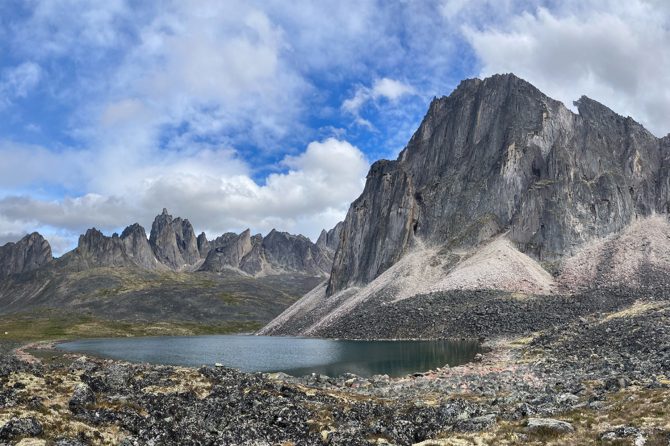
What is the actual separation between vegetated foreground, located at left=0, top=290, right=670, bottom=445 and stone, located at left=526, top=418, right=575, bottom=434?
0.17 ft

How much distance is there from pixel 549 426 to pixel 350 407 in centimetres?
1610

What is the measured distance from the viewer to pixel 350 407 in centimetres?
3750

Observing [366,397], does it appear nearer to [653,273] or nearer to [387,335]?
[387,335]

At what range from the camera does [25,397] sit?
31.2 m

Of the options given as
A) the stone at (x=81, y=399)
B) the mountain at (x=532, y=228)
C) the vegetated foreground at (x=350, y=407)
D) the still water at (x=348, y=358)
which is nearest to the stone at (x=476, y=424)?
the vegetated foreground at (x=350, y=407)

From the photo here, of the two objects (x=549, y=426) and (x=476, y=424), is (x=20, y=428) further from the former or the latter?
(x=549, y=426)

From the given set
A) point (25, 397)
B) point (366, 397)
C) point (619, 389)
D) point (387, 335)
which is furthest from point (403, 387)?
point (387, 335)

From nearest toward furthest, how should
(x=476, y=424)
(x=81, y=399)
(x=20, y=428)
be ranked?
(x=20, y=428) < (x=476, y=424) < (x=81, y=399)

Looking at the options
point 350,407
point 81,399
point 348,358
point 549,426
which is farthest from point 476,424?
point 348,358

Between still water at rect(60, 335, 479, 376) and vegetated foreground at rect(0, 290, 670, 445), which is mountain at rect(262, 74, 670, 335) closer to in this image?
still water at rect(60, 335, 479, 376)

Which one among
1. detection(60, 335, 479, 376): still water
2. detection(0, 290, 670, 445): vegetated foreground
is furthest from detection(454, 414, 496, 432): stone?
detection(60, 335, 479, 376): still water

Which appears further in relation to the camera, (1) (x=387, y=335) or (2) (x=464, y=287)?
(2) (x=464, y=287)

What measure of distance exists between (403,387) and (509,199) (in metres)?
152

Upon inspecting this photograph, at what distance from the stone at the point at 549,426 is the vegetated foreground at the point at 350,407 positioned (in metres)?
0.05
